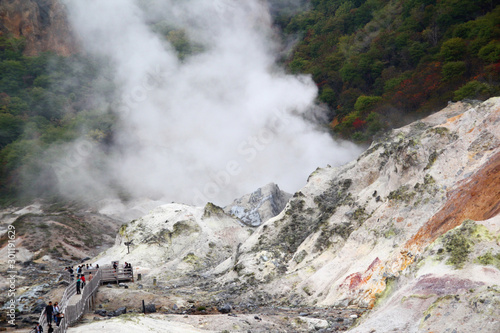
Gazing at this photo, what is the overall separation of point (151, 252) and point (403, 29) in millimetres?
48798

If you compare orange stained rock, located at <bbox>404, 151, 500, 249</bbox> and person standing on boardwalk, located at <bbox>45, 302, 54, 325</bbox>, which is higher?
person standing on boardwalk, located at <bbox>45, 302, 54, 325</bbox>

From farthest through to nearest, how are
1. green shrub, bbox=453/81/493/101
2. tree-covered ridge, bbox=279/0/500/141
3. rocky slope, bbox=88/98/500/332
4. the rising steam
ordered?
the rising steam
tree-covered ridge, bbox=279/0/500/141
green shrub, bbox=453/81/493/101
rocky slope, bbox=88/98/500/332

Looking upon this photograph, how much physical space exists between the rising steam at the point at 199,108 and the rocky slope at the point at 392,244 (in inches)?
1015

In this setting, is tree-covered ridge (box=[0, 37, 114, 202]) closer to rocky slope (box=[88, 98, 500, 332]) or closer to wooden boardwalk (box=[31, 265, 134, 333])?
rocky slope (box=[88, 98, 500, 332])

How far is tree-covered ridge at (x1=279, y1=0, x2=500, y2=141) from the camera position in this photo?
5022cm

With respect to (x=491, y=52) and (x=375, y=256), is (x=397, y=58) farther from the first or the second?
(x=375, y=256)

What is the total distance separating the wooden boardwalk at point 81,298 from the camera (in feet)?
52.8

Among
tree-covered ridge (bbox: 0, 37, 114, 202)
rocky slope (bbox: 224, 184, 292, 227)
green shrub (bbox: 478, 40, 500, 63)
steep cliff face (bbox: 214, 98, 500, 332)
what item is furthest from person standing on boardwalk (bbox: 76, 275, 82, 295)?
tree-covered ridge (bbox: 0, 37, 114, 202)

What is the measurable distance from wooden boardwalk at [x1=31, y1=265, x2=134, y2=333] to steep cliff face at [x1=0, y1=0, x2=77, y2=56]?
8810cm

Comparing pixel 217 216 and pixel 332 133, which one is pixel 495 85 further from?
pixel 217 216

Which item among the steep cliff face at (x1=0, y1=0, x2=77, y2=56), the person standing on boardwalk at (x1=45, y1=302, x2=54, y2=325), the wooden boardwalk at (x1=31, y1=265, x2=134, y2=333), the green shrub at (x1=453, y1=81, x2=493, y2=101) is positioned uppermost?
the steep cliff face at (x1=0, y1=0, x2=77, y2=56)

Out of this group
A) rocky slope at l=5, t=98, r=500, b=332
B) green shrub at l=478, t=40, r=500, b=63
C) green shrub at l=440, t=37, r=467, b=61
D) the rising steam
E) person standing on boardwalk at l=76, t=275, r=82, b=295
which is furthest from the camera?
the rising steam

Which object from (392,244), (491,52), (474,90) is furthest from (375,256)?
(491,52)

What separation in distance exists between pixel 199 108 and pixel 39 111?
33713 millimetres
